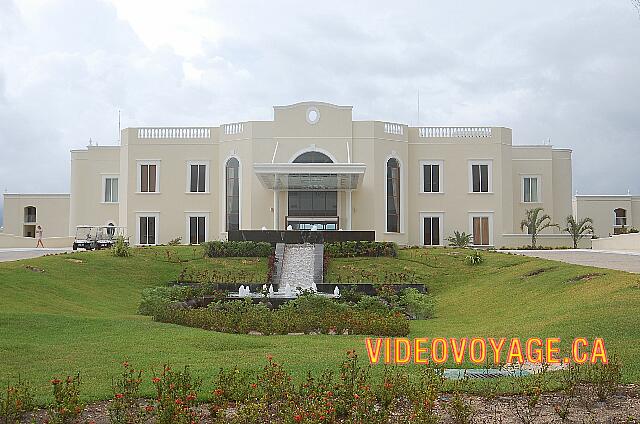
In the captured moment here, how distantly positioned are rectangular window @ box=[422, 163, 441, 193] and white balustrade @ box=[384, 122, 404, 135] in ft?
7.87

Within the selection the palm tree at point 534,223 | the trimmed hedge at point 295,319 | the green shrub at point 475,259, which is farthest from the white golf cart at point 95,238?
the trimmed hedge at point 295,319

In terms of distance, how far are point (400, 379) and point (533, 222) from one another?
113 ft

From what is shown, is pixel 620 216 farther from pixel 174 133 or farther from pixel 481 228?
pixel 174 133

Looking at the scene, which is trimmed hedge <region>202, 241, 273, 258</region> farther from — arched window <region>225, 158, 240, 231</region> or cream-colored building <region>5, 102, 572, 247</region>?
arched window <region>225, 158, 240, 231</region>

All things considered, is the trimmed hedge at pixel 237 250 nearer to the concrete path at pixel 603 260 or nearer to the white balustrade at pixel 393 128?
the concrete path at pixel 603 260

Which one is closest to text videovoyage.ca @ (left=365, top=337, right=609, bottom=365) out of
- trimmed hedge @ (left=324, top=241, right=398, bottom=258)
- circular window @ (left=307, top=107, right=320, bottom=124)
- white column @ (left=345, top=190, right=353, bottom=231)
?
trimmed hedge @ (left=324, top=241, right=398, bottom=258)

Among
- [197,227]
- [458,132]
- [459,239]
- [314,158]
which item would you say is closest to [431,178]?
[458,132]

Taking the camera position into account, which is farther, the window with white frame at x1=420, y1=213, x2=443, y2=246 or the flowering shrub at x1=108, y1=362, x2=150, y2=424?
the window with white frame at x1=420, y1=213, x2=443, y2=246

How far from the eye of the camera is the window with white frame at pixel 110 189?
153ft

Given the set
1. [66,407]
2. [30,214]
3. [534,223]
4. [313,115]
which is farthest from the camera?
[30,214]

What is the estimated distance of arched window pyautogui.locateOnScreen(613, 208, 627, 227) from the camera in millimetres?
56844

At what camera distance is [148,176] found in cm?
4375

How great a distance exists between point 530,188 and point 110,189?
25.3m

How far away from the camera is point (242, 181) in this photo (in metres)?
41.9
